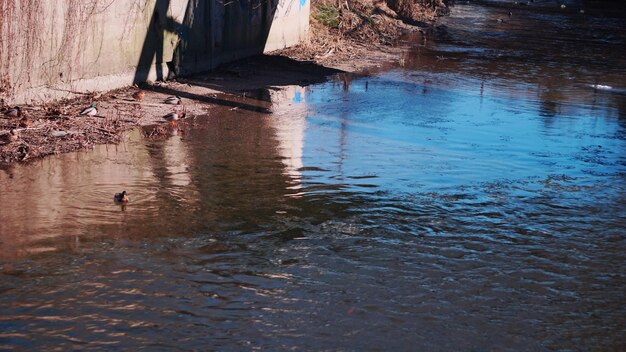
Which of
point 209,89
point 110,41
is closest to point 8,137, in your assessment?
point 110,41

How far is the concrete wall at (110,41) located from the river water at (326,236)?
1869 mm

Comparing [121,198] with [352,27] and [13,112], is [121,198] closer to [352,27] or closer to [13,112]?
Answer: [13,112]

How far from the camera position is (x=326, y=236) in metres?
7.01

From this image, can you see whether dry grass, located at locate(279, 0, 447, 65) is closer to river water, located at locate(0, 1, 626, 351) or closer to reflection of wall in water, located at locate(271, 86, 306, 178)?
reflection of wall in water, located at locate(271, 86, 306, 178)

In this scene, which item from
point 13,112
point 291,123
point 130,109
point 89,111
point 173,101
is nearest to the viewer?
point 13,112

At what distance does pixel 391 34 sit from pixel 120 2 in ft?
41.2

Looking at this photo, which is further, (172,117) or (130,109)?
(130,109)

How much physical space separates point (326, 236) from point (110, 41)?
6852 mm

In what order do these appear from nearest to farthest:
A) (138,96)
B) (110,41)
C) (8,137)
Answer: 1. (8,137)
2. (138,96)
3. (110,41)

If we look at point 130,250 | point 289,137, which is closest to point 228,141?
point 289,137

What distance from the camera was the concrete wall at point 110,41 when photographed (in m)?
10.6

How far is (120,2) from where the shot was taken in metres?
12.6

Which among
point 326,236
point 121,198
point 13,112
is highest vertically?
point 13,112

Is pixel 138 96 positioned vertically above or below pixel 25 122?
above
